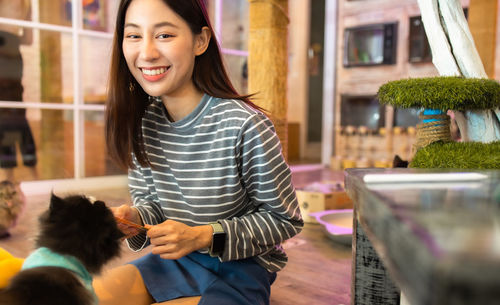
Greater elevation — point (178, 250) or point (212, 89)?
point (212, 89)

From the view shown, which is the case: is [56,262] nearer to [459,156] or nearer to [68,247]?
[68,247]

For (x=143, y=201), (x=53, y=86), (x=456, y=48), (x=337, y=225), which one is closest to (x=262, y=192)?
(x=143, y=201)

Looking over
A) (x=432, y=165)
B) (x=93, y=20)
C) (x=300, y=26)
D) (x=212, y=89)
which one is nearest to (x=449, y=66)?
(x=432, y=165)

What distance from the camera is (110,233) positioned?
658mm

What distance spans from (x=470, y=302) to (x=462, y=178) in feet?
1.21

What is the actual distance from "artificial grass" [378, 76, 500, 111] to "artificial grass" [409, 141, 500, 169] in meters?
0.12

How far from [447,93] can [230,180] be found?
0.73m

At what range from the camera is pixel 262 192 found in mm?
842

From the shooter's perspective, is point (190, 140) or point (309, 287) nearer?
point (190, 140)

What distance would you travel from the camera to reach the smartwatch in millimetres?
781

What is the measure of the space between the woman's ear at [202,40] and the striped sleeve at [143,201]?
12.2 inches

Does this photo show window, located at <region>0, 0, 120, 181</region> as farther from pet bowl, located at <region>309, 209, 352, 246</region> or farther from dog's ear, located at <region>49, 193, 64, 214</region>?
dog's ear, located at <region>49, 193, 64, 214</region>

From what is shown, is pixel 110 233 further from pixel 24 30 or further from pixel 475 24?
pixel 24 30

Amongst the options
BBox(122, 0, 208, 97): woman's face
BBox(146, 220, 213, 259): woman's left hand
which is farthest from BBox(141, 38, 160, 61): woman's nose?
BBox(146, 220, 213, 259): woman's left hand
